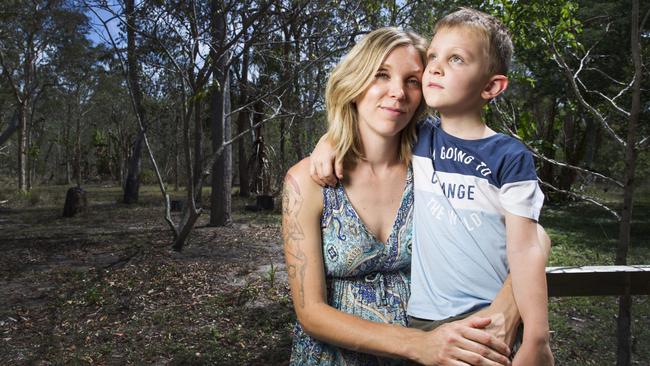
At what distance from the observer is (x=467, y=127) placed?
1423 mm

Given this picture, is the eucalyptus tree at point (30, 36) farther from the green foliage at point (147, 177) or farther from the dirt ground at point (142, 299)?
the dirt ground at point (142, 299)

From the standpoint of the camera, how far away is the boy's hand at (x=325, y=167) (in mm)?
1433

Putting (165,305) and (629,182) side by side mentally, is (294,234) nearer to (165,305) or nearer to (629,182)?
(629,182)

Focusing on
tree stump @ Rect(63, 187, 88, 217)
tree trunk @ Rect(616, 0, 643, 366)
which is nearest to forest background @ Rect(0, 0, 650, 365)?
tree trunk @ Rect(616, 0, 643, 366)

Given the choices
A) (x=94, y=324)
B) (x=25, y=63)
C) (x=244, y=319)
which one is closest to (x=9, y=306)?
(x=94, y=324)

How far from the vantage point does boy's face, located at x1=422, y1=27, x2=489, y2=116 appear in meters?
1.38

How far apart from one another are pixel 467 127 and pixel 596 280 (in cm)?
107

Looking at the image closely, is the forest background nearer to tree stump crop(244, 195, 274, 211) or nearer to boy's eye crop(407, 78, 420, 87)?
tree stump crop(244, 195, 274, 211)

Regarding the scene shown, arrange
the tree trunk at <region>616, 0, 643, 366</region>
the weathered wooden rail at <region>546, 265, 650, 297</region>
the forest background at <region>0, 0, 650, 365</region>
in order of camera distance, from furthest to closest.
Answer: the forest background at <region>0, 0, 650, 365</region> < the tree trunk at <region>616, 0, 643, 366</region> < the weathered wooden rail at <region>546, 265, 650, 297</region>

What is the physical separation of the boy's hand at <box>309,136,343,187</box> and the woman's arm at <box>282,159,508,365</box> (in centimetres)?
3

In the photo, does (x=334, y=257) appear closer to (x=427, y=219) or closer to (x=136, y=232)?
(x=427, y=219)

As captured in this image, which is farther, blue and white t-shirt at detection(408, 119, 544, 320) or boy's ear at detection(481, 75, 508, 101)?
boy's ear at detection(481, 75, 508, 101)

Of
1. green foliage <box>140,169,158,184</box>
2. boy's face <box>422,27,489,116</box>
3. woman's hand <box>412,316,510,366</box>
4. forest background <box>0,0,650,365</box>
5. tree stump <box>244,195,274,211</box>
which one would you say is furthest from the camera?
green foliage <box>140,169,158,184</box>

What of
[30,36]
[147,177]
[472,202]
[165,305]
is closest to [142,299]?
[165,305]
